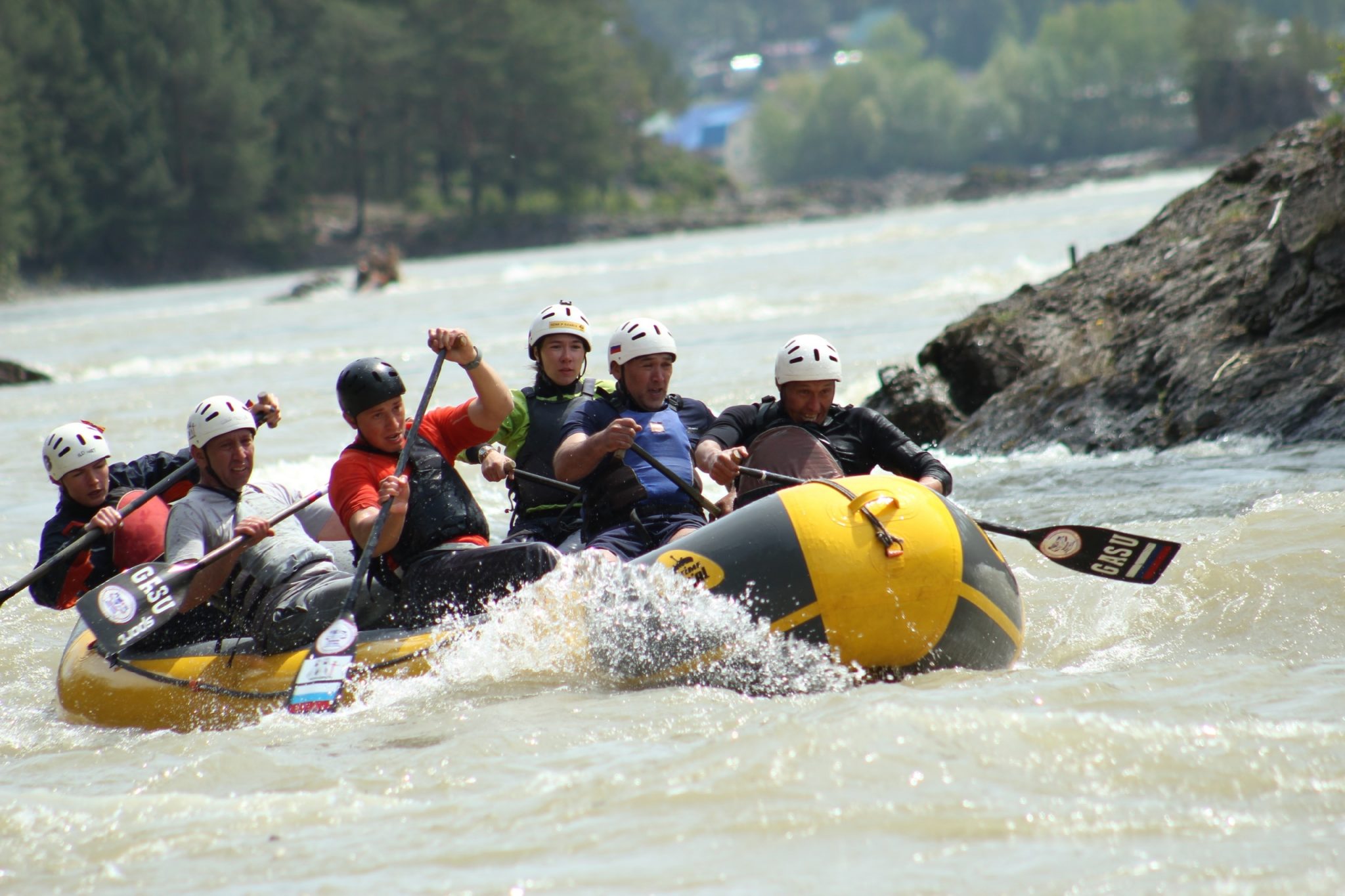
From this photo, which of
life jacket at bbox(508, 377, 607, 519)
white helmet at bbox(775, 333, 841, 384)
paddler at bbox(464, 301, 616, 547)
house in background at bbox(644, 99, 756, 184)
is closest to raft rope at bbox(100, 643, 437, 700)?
paddler at bbox(464, 301, 616, 547)

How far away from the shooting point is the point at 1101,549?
6176 millimetres

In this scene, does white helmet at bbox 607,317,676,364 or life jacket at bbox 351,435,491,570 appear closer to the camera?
life jacket at bbox 351,435,491,570

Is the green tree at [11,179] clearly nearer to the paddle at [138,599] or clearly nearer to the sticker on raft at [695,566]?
the paddle at [138,599]

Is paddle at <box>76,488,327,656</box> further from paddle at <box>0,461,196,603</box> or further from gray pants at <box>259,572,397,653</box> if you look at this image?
paddle at <box>0,461,196,603</box>

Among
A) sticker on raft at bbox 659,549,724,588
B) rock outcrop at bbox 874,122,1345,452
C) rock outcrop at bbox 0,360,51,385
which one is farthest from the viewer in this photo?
rock outcrop at bbox 0,360,51,385

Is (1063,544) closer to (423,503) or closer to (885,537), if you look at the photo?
(885,537)

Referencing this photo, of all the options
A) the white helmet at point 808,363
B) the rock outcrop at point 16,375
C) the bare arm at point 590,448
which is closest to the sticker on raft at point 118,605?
the bare arm at point 590,448

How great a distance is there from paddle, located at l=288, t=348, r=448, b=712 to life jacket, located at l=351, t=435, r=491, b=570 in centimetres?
12

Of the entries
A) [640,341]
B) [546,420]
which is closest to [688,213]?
[546,420]

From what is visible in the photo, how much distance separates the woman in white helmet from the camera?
6387 millimetres

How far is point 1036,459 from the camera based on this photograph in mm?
10438

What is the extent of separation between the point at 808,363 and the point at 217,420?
2480 millimetres

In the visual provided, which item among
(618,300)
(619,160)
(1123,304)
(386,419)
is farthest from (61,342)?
(619,160)

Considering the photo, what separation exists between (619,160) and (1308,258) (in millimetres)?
73254
